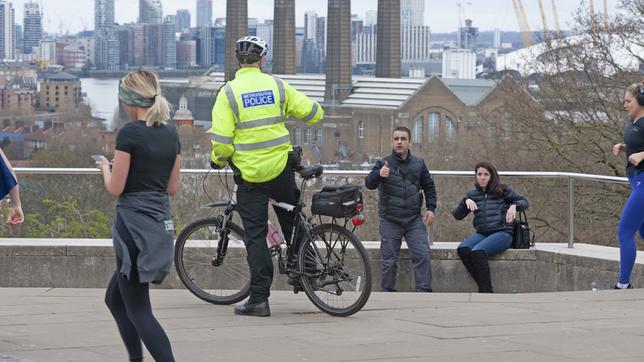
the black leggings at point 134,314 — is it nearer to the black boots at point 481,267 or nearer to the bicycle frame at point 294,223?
the bicycle frame at point 294,223

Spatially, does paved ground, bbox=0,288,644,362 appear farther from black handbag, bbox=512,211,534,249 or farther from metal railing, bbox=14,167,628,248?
metal railing, bbox=14,167,628,248

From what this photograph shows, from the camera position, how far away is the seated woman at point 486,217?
38.8ft

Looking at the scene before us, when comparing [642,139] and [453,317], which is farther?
[642,139]

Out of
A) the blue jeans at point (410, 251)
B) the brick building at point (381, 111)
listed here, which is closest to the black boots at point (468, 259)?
the blue jeans at point (410, 251)

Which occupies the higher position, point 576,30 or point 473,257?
point 576,30

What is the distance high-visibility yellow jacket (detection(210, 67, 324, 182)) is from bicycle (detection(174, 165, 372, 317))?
0.23m

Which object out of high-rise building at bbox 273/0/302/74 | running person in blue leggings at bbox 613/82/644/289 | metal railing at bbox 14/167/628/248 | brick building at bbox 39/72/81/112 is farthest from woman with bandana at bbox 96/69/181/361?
brick building at bbox 39/72/81/112

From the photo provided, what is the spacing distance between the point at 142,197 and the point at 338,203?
108 inches

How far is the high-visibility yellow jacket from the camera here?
894 centimetres

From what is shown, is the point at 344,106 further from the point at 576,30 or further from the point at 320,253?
the point at 320,253

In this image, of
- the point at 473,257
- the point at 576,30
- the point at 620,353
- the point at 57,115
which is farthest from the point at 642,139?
the point at 57,115

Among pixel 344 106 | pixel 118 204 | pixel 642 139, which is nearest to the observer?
pixel 118 204

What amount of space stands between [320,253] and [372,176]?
2478 millimetres

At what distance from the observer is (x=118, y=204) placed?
6.77 metres
